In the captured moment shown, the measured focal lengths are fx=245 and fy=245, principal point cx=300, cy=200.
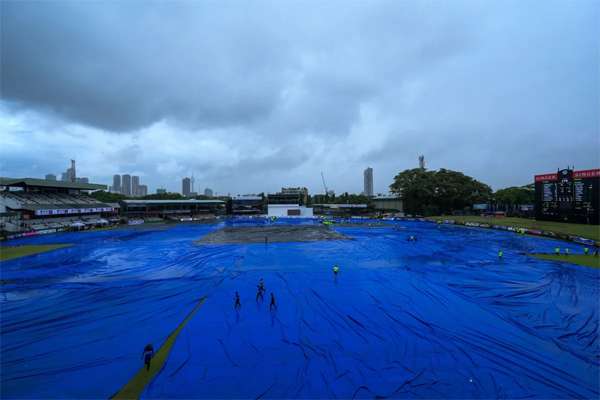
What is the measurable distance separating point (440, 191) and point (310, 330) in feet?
265

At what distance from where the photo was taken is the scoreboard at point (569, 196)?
1543 inches

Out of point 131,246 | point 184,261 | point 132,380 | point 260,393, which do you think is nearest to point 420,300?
point 260,393

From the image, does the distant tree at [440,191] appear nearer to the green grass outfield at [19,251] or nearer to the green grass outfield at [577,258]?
the green grass outfield at [577,258]

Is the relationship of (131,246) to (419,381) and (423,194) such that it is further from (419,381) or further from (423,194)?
(423,194)

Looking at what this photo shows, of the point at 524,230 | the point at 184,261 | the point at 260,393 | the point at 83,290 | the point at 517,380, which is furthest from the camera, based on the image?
the point at 524,230

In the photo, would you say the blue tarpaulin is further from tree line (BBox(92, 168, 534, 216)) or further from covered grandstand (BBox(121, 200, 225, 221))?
tree line (BBox(92, 168, 534, 216))

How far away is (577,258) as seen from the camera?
2567cm

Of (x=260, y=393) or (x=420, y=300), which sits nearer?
(x=260, y=393)

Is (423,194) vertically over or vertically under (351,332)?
over

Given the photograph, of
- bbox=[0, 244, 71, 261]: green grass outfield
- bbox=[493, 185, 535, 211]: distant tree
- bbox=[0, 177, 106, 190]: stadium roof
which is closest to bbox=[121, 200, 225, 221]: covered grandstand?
bbox=[0, 177, 106, 190]: stadium roof

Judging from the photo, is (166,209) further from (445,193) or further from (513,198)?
(513,198)

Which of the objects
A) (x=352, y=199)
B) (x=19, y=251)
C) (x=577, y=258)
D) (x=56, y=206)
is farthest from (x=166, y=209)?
(x=577, y=258)

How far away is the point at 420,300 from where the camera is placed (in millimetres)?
15719

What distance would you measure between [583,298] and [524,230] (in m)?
34.0
